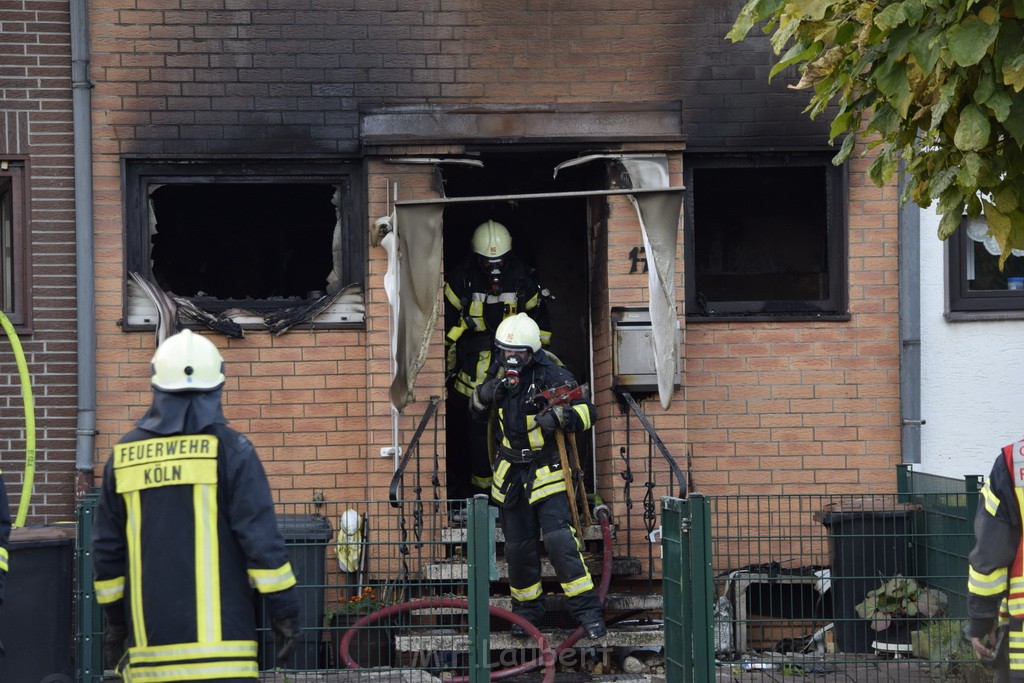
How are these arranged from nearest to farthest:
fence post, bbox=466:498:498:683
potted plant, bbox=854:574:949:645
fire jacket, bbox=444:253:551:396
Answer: fence post, bbox=466:498:498:683 → potted plant, bbox=854:574:949:645 → fire jacket, bbox=444:253:551:396

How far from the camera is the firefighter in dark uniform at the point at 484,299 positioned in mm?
9711

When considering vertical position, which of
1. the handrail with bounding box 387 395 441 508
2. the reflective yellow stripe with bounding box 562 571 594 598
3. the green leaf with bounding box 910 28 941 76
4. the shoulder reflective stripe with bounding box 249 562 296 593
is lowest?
the reflective yellow stripe with bounding box 562 571 594 598

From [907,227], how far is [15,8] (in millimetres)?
6182

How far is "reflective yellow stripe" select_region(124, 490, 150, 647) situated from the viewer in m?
5.21

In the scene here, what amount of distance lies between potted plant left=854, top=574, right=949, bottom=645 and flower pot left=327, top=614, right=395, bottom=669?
2543mm

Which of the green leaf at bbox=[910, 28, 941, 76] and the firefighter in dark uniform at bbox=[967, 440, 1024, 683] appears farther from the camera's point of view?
the firefighter in dark uniform at bbox=[967, 440, 1024, 683]

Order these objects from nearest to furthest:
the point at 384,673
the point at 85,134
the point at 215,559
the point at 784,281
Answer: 1. the point at 215,559
2. the point at 384,673
3. the point at 85,134
4. the point at 784,281

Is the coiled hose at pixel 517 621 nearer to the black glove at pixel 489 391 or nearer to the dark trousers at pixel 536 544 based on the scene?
the dark trousers at pixel 536 544

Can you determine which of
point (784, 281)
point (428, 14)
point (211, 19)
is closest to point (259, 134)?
point (211, 19)

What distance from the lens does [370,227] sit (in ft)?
30.2

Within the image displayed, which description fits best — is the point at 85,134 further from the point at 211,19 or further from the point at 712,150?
the point at 712,150

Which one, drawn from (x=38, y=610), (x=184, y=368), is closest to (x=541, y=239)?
(x=38, y=610)

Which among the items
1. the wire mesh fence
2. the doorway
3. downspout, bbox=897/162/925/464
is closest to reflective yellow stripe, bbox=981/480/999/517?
the wire mesh fence

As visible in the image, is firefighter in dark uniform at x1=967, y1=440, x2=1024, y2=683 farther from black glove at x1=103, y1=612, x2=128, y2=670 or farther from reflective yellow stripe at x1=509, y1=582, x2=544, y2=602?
black glove at x1=103, y1=612, x2=128, y2=670
